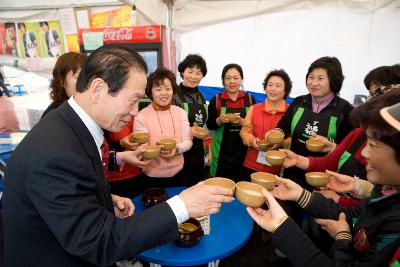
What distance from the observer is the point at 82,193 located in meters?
0.95

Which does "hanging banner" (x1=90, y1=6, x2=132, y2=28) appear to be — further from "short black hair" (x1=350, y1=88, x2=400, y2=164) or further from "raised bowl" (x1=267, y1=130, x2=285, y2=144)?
"short black hair" (x1=350, y1=88, x2=400, y2=164)

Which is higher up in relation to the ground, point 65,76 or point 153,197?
point 65,76

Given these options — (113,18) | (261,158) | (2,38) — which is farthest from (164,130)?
(2,38)

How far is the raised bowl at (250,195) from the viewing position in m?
1.32

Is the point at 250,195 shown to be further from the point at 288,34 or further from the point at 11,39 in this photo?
the point at 11,39

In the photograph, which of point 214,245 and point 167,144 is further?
point 167,144

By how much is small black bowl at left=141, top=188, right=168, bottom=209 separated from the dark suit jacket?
0.77 meters

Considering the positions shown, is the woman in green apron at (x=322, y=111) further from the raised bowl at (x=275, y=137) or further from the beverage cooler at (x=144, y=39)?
the beverage cooler at (x=144, y=39)

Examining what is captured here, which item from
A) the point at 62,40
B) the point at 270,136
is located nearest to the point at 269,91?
the point at 270,136

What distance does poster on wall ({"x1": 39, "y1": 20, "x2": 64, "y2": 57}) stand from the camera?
5082 mm

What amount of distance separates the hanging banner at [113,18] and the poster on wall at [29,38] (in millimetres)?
1339

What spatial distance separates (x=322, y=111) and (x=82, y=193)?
2333mm

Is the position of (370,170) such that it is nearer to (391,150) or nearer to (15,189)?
(391,150)

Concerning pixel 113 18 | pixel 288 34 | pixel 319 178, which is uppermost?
→ pixel 113 18
